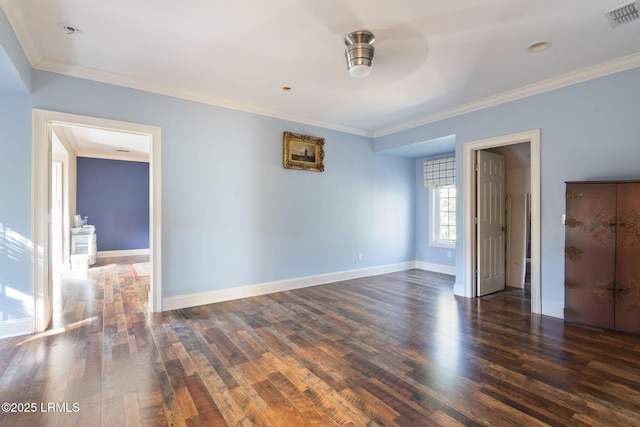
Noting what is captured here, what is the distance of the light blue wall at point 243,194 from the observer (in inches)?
136

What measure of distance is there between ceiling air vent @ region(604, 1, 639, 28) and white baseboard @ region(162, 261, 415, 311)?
4194 mm

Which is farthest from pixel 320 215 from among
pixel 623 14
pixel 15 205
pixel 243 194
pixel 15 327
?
pixel 623 14

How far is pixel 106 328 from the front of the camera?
9.91 ft

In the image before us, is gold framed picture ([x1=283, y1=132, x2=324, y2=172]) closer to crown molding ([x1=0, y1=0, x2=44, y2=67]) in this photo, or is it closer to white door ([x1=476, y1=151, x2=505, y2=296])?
white door ([x1=476, y1=151, x2=505, y2=296])

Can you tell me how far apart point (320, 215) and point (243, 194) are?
1.34 meters

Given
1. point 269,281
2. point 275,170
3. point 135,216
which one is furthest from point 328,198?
point 135,216

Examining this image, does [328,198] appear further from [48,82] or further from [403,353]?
[48,82]

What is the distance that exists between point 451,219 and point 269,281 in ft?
11.9

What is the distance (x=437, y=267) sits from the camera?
19.2ft

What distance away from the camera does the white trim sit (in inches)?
220

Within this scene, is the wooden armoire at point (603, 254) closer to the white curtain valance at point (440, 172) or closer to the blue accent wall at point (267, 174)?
the blue accent wall at point (267, 174)

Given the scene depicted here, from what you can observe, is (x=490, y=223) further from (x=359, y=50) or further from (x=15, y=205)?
(x=15, y=205)

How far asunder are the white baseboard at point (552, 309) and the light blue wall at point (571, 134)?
3 centimetres

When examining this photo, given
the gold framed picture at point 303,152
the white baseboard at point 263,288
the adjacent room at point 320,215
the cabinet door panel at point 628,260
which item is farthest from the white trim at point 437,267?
the gold framed picture at point 303,152
